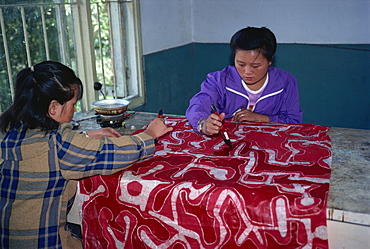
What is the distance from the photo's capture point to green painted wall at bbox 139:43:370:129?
440 centimetres

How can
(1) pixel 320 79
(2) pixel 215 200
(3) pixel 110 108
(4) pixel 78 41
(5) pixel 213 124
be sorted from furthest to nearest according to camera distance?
(1) pixel 320 79 < (4) pixel 78 41 < (3) pixel 110 108 < (5) pixel 213 124 < (2) pixel 215 200

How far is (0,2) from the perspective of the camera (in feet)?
7.59

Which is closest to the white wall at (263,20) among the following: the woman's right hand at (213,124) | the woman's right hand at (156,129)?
the woman's right hand at (213,124)

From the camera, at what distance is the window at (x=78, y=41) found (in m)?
2.46

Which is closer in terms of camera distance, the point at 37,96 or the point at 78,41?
the point at 37,96

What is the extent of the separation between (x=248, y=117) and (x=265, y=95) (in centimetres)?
24

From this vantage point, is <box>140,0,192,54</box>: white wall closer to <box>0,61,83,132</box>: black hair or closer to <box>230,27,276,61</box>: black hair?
<box>230,27,276,61</box>: black hair

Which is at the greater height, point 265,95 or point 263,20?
point 263,20

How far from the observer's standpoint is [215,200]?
1310 millimetres

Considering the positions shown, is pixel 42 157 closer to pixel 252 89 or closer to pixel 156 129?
pixel 156 129

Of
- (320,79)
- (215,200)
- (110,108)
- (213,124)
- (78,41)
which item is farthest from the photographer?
(320,79)

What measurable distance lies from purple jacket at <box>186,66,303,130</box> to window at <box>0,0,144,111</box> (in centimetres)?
111

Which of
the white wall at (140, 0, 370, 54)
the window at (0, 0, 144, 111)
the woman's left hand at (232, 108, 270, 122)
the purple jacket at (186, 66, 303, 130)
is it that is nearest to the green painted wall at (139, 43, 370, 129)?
the white wall at (140, 0, 370, 54)

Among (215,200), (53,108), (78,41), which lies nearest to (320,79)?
(78,41)
